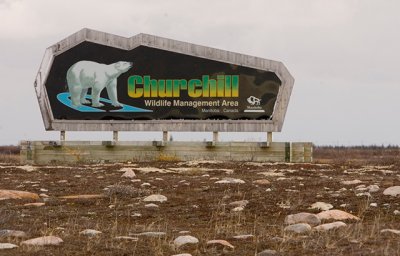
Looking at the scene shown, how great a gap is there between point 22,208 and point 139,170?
9810 mm

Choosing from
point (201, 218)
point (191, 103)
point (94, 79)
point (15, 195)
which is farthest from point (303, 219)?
point (94, 79)

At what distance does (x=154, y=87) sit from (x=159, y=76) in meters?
0.60

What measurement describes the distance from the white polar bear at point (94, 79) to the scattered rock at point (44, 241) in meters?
24.2

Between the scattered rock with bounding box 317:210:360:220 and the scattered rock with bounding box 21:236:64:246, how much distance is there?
404 cm

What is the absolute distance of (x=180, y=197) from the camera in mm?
13383

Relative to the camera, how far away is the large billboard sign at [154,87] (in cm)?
3138

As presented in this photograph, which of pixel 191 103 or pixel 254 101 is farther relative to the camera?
pixel 191 103

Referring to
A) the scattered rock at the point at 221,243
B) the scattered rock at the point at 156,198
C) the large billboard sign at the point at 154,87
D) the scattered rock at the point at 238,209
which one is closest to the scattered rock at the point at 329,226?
the scattered rock at the point at 221,243

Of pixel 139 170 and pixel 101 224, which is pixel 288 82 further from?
pixel 101 224

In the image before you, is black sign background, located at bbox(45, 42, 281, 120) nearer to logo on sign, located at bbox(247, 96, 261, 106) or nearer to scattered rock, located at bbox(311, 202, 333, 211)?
logo on sign, located at bbox(247, 96, 261, 106)

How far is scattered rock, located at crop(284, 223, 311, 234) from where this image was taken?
874 centimetres

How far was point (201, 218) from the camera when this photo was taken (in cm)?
1062

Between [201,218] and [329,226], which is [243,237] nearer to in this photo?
[329,226]

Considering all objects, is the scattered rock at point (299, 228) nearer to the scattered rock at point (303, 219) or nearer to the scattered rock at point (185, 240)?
the scattered rock at point (303, 219)
